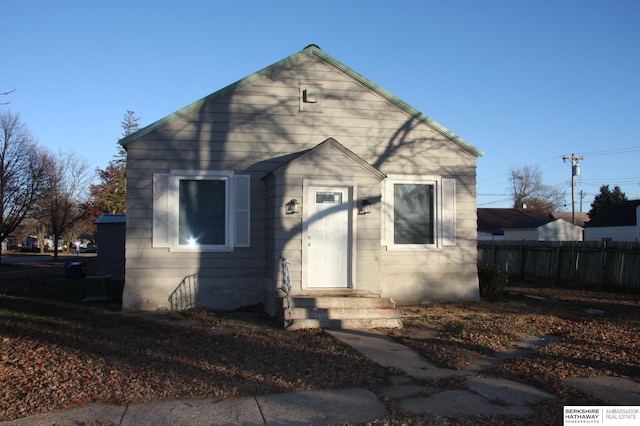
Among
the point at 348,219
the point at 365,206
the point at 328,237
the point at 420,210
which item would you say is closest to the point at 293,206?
the point at 328,237

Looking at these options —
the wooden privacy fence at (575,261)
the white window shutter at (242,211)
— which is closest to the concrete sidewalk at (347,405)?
the white window shutter at (242,211)

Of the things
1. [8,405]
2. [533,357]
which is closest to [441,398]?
[533,357]

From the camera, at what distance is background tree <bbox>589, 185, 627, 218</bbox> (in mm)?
51188

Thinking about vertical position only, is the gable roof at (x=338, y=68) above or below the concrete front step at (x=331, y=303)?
above

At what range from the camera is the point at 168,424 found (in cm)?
482

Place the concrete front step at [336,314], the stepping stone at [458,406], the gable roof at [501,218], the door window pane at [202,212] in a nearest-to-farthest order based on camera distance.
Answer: the stepping stone at [458,406], the concrete front step at [336,314], the door window pane at [202,212], the gable roof at [501,218]

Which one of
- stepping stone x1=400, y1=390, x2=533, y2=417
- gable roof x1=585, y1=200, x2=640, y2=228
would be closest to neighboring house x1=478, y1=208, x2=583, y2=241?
gable roof x1=585, y1=200, x2=640, y2=228

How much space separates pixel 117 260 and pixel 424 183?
9.84 meters

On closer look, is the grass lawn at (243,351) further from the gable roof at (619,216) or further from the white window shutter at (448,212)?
the gable roof at (619,216)

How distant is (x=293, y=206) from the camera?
34.9 ft

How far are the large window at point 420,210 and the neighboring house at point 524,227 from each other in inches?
1209

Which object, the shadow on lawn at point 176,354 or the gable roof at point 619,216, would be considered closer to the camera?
the shadow on lawn at point 176,354

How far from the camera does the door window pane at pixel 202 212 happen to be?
1151 centimetres

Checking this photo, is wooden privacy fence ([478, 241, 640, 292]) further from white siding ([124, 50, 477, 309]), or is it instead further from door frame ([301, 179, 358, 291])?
door frame ([301, 179, 358, 291])
